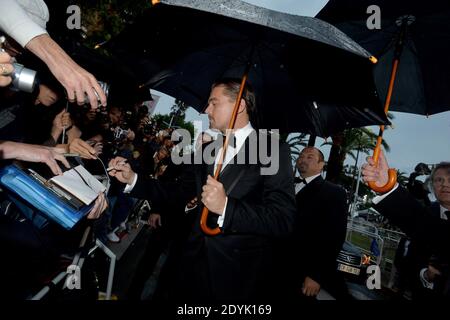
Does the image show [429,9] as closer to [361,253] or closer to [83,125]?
[83,125]

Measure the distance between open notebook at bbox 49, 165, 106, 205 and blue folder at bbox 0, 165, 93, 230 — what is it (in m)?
0.15

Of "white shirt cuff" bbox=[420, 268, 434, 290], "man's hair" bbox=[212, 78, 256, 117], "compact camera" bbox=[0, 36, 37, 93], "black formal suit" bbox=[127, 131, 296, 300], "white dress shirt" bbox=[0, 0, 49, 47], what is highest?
"man's hair" bbox=[212, 78, 256, 117]

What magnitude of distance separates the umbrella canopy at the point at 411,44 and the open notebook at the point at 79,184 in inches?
114

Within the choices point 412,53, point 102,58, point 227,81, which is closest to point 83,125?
point 102,58

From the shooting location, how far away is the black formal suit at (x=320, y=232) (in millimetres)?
3777

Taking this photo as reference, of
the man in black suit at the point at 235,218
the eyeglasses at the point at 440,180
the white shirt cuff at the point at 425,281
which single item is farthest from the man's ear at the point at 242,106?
the white shirt cuff at the point at 425,281

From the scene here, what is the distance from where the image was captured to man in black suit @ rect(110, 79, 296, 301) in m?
2.22

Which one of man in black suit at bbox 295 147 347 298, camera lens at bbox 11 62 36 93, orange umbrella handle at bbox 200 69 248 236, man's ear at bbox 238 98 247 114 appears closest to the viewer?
camera lens at bbox 11 62 36 93

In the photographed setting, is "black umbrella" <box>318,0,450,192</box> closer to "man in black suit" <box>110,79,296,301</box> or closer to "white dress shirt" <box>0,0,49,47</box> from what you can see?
"man in black suit" <box>110,79,296,301</box>

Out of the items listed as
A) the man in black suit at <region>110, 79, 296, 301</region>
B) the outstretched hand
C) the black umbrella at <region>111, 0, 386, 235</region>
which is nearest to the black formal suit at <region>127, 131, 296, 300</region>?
the man in black suit at <region>110, 79, 296, 301</region>

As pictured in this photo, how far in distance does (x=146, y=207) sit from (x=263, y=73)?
8142 millimetres

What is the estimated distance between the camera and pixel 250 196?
2.55m

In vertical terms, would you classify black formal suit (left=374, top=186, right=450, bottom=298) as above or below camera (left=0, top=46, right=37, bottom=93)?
below

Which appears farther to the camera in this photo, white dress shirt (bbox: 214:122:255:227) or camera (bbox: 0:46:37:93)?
white dress shirt (bbox: 214:122:255:227)
